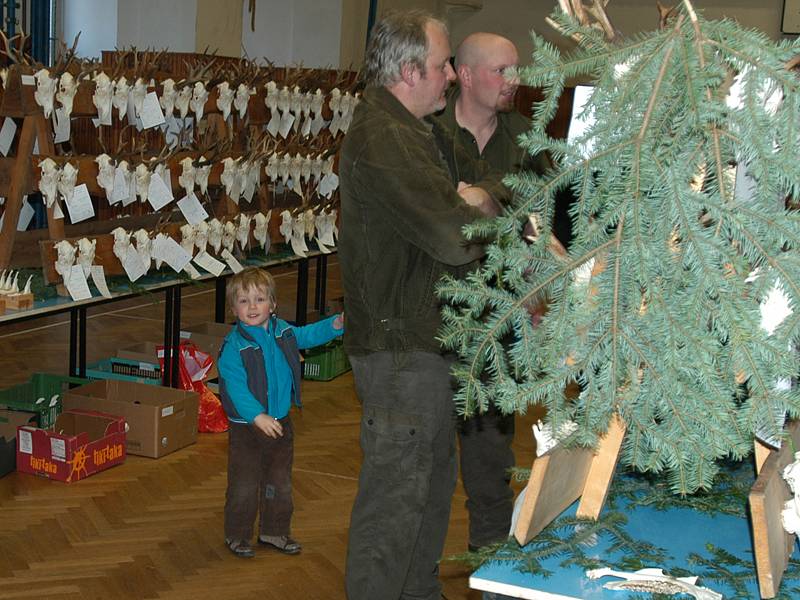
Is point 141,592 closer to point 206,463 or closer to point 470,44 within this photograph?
point 206,463

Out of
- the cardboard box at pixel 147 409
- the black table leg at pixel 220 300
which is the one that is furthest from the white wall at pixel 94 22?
the cardboard box at pixel 147 409

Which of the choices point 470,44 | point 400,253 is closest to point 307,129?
point 470,44

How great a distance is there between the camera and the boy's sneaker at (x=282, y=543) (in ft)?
13.1

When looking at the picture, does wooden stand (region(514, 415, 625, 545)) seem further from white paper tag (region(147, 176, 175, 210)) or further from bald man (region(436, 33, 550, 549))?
white paper tag (region(147, 176, 175, 210))

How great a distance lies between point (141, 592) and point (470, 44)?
2143 millimetres

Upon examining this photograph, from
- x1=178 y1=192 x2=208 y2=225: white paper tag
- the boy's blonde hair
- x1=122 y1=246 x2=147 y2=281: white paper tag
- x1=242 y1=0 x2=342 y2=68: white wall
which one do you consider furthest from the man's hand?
x1=242 y1=0 x2=342 y2=68: white wall

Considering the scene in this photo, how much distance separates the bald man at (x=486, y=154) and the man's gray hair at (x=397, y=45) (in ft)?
2.35

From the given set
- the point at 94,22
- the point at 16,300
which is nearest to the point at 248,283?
the point at 16,300

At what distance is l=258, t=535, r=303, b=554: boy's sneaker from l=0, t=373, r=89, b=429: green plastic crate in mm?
1510

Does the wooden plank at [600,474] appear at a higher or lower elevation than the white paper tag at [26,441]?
higher

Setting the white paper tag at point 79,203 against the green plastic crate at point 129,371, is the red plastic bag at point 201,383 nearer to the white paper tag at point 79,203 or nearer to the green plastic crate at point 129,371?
the green plastic crate at point 129,371

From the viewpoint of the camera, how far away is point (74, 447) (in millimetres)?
4609

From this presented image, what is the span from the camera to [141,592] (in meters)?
3.59

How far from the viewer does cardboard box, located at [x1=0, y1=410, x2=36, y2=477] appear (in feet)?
15.2
